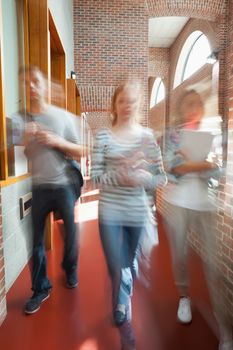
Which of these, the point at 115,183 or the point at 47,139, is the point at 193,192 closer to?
the point at 115,183

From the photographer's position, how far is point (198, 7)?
5578 millimetres

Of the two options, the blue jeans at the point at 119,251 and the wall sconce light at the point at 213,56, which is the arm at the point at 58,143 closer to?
the blue jeans at the point at 119,251

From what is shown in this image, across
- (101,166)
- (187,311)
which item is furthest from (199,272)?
(101,166)

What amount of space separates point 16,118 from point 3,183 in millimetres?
546

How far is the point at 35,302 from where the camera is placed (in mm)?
2045

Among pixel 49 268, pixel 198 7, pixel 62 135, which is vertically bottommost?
pixel 49 268

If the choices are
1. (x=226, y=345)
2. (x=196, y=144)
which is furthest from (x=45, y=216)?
(x=226, y=345)

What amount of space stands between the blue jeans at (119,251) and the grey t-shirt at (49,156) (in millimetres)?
554

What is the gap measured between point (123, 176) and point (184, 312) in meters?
1.07

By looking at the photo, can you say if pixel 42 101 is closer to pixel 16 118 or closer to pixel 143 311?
pixel 16 118

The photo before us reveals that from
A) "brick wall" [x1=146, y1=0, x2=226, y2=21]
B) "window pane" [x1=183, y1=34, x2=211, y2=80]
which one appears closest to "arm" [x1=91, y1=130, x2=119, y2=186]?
"brick wall" [x1=146, y1=0, x2=226, y2=21]

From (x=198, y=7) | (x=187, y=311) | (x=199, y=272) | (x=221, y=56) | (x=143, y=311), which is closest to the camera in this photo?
(x=187, y=311)

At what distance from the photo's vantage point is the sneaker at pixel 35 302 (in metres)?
2.00

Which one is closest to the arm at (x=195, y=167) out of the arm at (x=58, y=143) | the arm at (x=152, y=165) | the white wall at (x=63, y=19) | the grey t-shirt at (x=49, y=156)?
the arm at (x=152, y=165)
